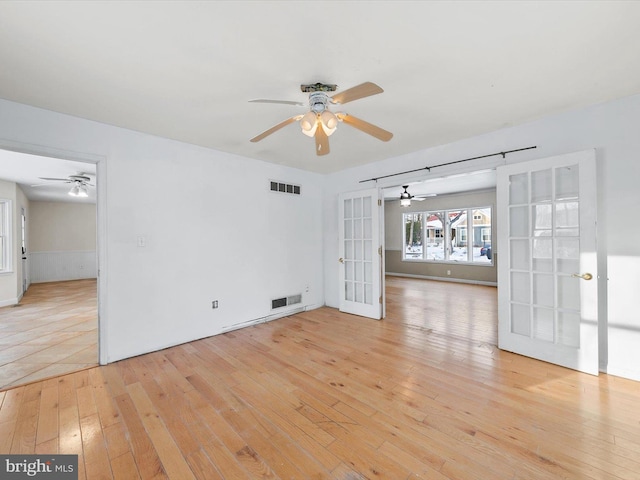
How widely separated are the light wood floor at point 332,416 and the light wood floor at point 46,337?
→ 341 millimetres

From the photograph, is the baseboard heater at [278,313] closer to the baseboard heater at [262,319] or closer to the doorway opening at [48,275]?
the baseboard heater at [262,319]

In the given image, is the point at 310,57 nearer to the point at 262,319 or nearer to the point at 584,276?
the point at 584,276

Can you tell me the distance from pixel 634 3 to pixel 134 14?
2721 millimetres

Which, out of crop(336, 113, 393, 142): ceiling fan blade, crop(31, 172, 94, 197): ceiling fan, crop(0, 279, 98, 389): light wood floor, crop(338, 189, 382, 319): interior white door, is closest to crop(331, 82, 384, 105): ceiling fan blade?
crop(336, 113, 393, 142): ceiling fan blade

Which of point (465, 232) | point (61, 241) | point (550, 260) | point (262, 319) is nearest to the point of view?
point (550, 260)

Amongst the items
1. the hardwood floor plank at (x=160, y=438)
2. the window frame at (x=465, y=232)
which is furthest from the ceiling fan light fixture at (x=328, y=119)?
the window frame at (x=465, y=232)

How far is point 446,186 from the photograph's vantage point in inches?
263

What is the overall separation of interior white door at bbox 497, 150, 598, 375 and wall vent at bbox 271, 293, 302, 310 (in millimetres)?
2971

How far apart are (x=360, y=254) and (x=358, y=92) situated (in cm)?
309

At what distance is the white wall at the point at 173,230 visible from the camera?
2.80 metres

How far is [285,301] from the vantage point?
453 centimetres

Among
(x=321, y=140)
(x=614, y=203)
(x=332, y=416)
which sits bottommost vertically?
(x=332, y=416)

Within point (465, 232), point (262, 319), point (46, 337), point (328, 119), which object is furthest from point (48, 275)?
point (465, 232)

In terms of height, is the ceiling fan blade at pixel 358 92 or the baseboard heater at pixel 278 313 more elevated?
the ceiling fan blade at pixel 358 92
